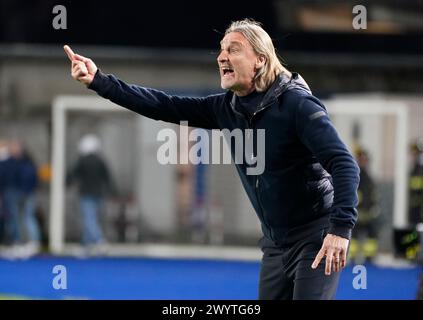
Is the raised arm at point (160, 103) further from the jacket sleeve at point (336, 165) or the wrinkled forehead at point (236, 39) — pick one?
the jacket sleeve at point (336, 165)

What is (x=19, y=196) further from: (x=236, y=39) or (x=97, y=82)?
(x=236, y=39)

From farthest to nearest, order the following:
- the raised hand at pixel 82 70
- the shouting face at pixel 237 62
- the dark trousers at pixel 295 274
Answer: the raised hand at pixel 82 70
the shouting face at pixel 237 62
the dark trousers at pixel 295 274

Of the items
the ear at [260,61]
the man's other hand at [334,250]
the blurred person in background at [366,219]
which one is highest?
the ear at [260,61]

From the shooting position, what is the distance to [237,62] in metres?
4.96

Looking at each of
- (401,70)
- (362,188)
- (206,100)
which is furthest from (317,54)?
(206,100)

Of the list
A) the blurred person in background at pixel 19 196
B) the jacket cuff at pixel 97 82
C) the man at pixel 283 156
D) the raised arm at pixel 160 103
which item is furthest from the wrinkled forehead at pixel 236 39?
the blurred person in background at pixel 19 196

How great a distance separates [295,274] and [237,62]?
112 centimetres

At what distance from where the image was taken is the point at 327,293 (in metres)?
4.87

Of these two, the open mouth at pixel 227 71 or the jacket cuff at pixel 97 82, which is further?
the jacket cuff at pixel 97 82

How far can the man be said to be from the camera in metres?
4.71

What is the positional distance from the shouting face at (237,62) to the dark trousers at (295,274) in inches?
34.2

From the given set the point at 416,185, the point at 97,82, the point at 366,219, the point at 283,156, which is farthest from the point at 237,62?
the point at 416,185

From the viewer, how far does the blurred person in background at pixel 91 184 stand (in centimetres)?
1585
